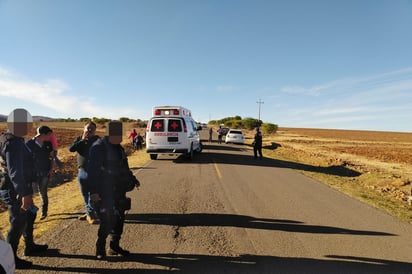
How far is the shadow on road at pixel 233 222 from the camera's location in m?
5.84

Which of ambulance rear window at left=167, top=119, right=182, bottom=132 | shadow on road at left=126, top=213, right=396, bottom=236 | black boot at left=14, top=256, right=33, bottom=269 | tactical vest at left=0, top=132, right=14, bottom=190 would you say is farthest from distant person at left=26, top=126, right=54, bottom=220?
ambulance rear window at left=167, top=119, right=182, bottom=132

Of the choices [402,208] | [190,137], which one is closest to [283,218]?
[402,208]

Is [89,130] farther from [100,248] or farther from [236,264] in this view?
[236,264]

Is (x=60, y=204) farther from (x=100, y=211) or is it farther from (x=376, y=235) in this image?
(x=376, y=235)

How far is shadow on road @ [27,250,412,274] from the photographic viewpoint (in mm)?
4090

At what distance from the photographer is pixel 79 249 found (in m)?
4.68

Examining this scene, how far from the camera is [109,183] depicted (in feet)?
13.9

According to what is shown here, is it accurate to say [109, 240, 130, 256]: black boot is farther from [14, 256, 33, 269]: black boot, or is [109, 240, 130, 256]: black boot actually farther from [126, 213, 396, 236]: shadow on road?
[126, 213, 396, 236]: shadow on road

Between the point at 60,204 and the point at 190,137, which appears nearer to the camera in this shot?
the point at 60,204

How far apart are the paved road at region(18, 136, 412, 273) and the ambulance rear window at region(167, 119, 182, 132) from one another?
6.89 metres

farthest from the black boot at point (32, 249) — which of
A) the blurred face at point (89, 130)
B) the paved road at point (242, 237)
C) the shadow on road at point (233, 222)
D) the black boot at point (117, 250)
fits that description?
the blurred face at point (89, 130)

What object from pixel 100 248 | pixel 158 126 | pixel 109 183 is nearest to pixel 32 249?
pixel 100 248

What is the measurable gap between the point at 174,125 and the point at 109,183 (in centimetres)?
1168

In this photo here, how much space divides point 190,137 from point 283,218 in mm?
10599
